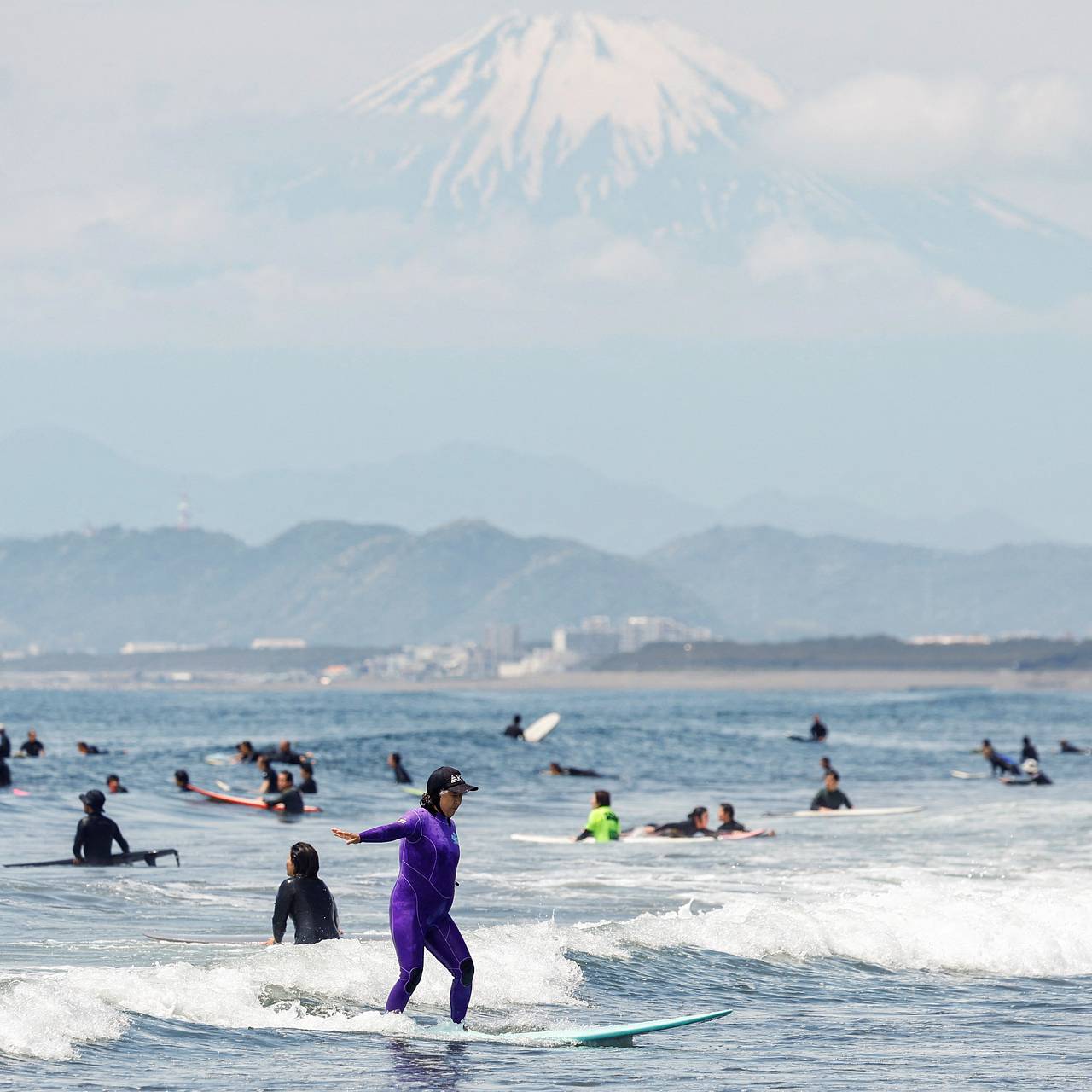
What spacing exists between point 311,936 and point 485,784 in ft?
132

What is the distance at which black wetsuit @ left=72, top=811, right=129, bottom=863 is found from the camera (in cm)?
2877

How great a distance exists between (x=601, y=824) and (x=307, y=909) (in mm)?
17366

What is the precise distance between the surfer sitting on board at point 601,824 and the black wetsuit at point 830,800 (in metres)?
9.58

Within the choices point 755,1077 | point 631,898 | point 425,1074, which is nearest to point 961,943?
point 631,898

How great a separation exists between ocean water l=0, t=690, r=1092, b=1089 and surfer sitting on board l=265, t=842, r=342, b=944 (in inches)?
10.3

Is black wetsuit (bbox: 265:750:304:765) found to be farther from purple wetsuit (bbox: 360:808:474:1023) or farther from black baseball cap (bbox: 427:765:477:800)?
black baseball cap (bbox: 427:765:477:800)

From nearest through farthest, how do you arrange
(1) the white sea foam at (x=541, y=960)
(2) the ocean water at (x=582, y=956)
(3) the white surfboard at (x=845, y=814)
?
1. (2) the ocean water at (x=582, y=956)
2. (1) the white sea foam at (x=541, y=960)
3. (3) the white surfboard at (x=845, y=814)

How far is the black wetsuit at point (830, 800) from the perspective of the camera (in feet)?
146

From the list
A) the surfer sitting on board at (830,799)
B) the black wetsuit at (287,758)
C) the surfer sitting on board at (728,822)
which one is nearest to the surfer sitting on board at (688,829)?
the surfer sitting on board at (728,822)

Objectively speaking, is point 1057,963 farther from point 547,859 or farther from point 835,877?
point 547,859

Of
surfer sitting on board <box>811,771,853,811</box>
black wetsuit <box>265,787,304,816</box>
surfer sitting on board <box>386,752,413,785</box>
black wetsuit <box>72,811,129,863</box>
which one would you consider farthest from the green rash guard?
surfer sitting on board <box>386,752,413,785</box>

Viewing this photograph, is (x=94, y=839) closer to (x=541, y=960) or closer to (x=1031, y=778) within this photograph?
(x=541, y=960)

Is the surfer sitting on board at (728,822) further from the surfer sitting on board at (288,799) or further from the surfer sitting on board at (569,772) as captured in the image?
the surfer sitting on board at (569,772)

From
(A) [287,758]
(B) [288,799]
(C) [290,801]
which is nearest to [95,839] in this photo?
(B) [288,799]
